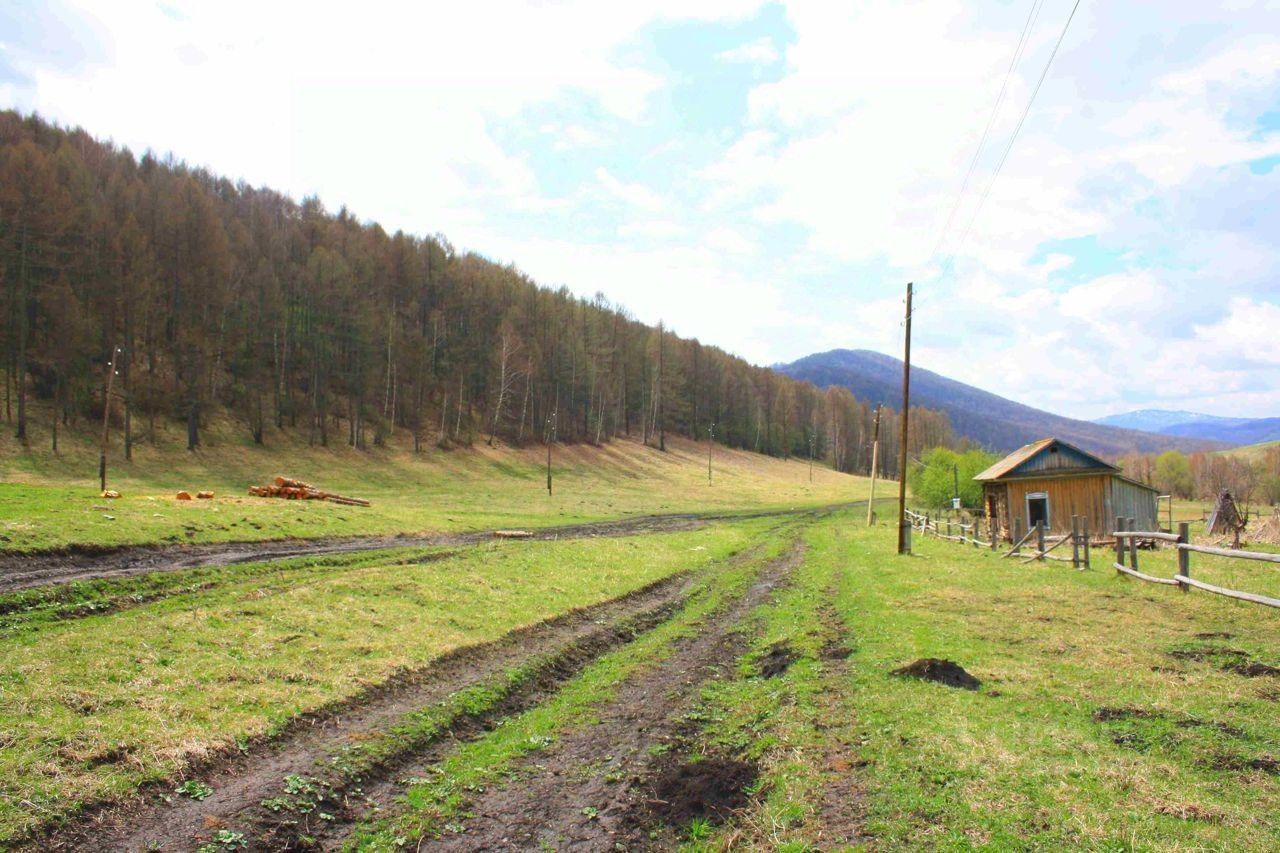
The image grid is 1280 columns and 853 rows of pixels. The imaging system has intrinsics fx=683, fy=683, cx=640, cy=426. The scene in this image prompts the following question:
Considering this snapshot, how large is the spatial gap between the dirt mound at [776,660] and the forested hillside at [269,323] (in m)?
40.8

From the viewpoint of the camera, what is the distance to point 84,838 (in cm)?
607

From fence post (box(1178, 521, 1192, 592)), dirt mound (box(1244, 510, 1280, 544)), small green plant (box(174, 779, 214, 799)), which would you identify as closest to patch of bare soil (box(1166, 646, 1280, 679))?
fence post (box(1178, 521, 1192, 592))

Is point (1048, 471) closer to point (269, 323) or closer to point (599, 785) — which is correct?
point (599, 785)

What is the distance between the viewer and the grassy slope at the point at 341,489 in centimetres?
2428

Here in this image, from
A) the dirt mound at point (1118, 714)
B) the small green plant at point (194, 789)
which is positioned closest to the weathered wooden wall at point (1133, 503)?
the dirt mound at point (1118, 714)

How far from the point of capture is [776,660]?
12352 millimetres

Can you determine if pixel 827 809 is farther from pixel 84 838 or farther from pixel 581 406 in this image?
pixel 581 406

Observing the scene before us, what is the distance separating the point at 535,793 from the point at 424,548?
19.6 meters

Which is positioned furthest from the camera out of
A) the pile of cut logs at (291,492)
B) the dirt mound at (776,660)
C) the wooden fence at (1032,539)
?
the pile of cut logs at (291,492)

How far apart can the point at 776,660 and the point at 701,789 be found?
542cm

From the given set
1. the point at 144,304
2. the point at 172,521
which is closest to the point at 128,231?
the point at 144,304

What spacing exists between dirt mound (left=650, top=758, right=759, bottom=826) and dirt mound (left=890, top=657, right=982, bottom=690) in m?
3.94

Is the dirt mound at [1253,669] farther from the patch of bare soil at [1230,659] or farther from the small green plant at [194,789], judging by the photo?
the small green plant at [194,789]

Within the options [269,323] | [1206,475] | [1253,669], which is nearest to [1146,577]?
[1253,669]
